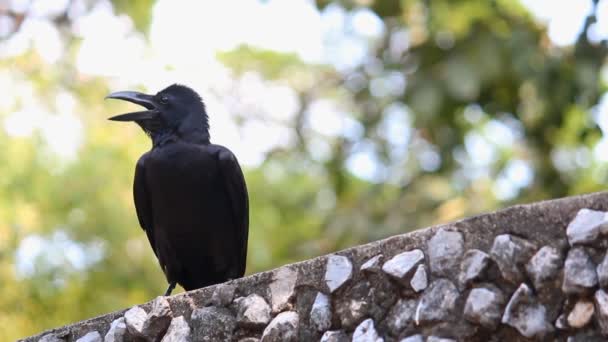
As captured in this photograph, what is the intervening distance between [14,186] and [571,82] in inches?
182

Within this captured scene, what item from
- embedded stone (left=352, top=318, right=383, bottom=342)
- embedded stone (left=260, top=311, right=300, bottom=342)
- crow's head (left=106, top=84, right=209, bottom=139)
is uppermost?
crow's head (left=106, top=84, right=209, bottom=139)

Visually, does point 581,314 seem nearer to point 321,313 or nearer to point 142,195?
point 321,313

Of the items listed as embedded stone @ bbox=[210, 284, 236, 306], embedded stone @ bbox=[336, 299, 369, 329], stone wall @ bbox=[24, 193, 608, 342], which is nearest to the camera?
stone wall @ bbox=[24, 193, 608, 342]

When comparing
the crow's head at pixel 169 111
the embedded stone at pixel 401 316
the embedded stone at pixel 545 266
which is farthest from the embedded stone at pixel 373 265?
the crow's head at pixel 169 111

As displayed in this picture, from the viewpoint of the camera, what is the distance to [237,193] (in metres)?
5.52

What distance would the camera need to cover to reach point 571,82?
7.86 metres

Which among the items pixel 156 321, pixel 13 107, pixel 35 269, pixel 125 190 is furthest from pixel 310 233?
pixel 156 321

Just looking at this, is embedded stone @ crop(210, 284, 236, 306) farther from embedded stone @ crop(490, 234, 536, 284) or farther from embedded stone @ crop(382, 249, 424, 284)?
embedded stone @ crop(490, 234, 536, 284)

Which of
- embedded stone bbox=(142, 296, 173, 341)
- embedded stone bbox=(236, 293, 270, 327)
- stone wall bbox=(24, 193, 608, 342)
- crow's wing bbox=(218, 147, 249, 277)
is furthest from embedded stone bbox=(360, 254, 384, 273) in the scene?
crow's wing bbox=(218, 147, 249, 277)

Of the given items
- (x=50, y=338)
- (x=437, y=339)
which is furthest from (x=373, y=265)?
(x=50, y=338)

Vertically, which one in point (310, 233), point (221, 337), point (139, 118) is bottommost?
point (221, 337)

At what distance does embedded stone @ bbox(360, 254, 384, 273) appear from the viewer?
3.47m

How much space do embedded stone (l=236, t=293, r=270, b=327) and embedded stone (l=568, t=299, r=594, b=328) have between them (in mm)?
1004

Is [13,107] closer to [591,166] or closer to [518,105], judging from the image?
[518,105]
